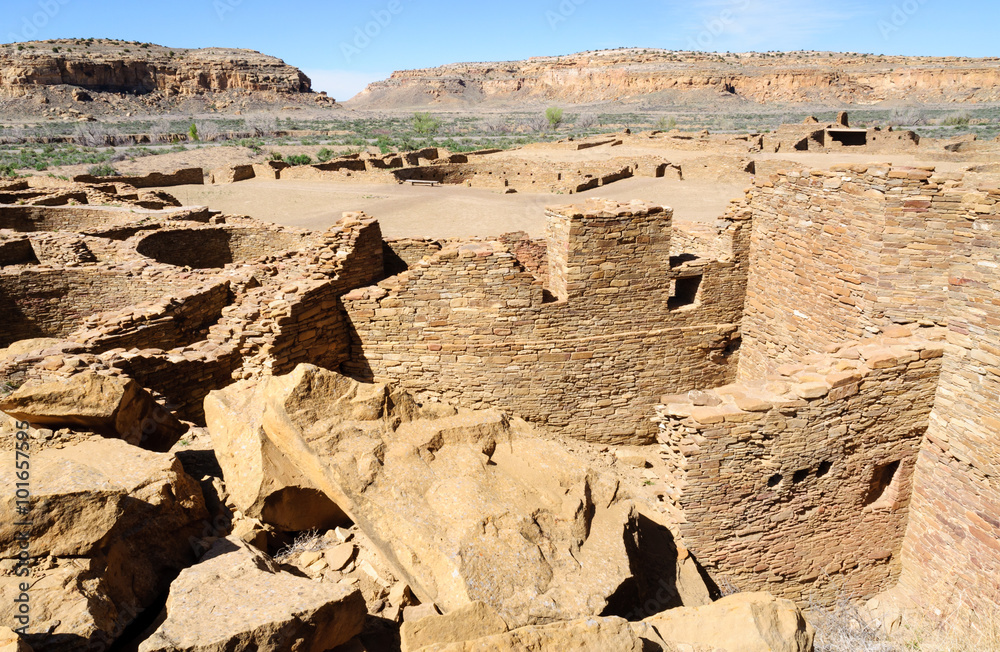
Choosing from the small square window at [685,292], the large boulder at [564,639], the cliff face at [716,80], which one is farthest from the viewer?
the cliff face at [716,80]

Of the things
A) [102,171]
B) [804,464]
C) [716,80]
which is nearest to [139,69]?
[102,171]

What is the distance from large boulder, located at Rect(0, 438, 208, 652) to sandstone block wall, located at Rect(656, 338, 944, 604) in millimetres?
4271

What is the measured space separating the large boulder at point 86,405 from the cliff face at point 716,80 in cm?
10593

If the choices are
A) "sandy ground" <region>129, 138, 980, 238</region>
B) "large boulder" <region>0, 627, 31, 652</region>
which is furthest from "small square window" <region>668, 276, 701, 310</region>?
"sandy ground" <region>129, 138, 980, 238</region>

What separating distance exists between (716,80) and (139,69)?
91602mm

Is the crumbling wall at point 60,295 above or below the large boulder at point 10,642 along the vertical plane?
below

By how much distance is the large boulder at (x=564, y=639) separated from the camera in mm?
3317

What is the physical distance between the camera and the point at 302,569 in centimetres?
468

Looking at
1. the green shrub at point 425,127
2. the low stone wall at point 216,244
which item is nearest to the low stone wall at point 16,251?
the low stone wall at point 216,244

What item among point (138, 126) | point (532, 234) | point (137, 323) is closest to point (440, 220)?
point (532, 234)

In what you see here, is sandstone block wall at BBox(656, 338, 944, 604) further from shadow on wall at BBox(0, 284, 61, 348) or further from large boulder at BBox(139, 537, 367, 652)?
shadow on wall at BBox(0, 284, 61, 348)

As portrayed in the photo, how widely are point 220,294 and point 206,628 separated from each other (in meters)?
6.92

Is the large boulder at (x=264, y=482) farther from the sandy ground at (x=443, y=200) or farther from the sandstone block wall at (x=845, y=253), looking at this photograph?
the sandy ground at (x=443, y=200)

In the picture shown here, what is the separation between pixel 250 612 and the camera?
3.37 metres
